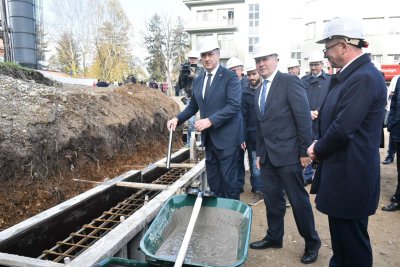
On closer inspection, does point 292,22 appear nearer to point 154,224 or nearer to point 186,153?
point 186,153

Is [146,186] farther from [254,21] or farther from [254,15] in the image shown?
[254,15]

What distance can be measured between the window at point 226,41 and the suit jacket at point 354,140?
103 feet

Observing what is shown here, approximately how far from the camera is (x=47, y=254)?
8.54 ft

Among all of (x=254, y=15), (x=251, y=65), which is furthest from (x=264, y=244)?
(x=254, y=15)

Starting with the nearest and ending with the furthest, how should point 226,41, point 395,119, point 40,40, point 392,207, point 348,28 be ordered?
point 348,28 < point 392,207 < point 395,119 < point 40,40 < point 226,41

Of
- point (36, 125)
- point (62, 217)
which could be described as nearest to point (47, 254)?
point (62, 217)

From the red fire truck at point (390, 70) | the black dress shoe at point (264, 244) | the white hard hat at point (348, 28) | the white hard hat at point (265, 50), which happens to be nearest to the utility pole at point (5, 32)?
the white hard hat at point (265, 50)

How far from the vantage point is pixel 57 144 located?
14.2 ft

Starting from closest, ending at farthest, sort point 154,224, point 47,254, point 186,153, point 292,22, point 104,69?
point 154,224 → point 47,254 → point 186,153 → point 292,22 → point 104,69

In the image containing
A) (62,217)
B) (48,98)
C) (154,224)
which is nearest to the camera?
(154,224)

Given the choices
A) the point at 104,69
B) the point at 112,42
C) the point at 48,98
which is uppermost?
the point at 112,42

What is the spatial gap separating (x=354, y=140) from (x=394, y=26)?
100 ft

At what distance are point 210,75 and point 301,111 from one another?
1117 mm

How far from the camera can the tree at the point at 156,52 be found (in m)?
47.1
